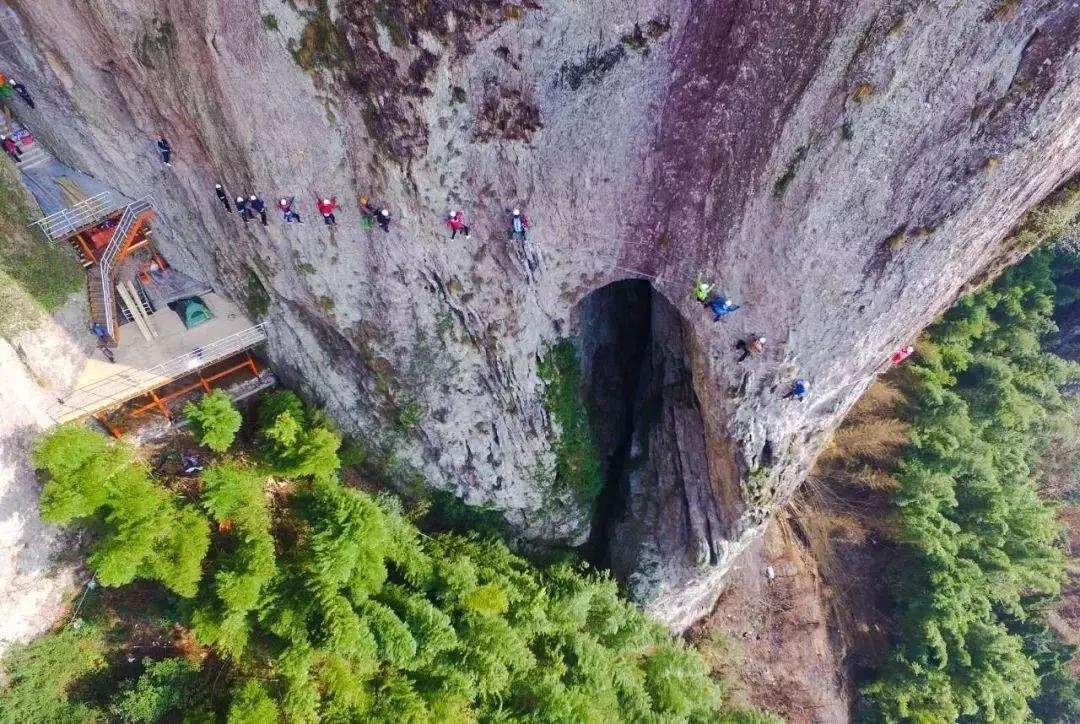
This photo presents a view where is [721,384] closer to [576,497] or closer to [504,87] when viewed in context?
[576,497]

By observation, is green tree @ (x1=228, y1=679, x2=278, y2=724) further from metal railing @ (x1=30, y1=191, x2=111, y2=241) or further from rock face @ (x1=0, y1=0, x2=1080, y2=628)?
metal railing @ (x1=30, y1=191, x2=111, y2=241)

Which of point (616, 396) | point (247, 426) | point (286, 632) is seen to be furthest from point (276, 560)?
point (616, 396)

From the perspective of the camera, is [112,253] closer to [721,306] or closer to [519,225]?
[519,225]

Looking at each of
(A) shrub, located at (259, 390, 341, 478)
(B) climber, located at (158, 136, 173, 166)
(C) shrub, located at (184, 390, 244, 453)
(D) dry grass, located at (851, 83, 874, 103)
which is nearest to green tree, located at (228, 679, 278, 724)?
(A) shrub, located at (259, 390, 341, 478)

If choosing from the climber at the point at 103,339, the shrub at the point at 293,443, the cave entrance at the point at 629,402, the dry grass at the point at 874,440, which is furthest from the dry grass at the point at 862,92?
the climber at the point at 103,339

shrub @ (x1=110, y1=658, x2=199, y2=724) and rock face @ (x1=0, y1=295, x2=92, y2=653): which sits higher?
rock face @ (x1=0, y1=295, x2=92, y2=653)

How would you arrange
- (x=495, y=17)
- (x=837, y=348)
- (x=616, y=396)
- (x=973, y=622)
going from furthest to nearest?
1. (x=973, y=622)
2. (x=616, y=396)
3. (x=837, y=348)
4. (x=495, y=17)
